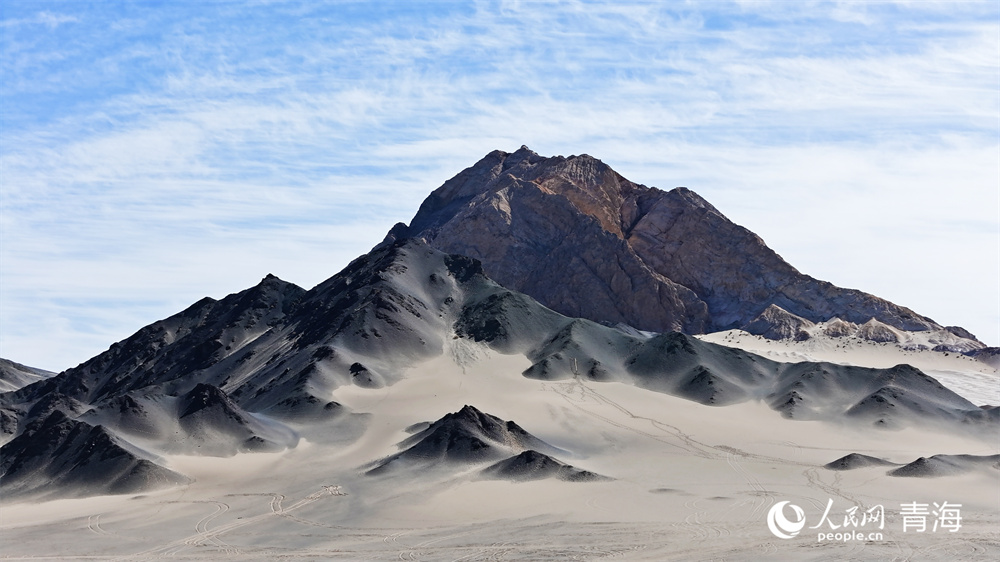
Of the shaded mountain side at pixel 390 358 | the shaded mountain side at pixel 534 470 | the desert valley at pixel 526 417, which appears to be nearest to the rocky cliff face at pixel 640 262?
the desert valley at pixel 526 417

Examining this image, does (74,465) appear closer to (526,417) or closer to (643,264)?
→ (526,417)

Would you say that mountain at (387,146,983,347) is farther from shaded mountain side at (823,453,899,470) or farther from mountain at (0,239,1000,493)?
shaded mountain side at (823,453,899,470)

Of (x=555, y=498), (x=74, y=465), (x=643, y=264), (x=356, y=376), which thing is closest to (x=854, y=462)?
(x=555, y=498)

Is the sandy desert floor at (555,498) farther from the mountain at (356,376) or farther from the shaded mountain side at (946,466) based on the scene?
the mountain at (356,376)

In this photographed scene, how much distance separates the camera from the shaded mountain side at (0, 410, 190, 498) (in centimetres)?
8225

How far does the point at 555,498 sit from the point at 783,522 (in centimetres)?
1435

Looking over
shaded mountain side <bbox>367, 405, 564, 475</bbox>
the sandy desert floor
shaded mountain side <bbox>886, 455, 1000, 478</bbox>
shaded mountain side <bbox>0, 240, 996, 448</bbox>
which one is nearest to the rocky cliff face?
shaded mountain side <bbox>0, 240, 996, 448</bbox>

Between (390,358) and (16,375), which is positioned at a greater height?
(16,375)

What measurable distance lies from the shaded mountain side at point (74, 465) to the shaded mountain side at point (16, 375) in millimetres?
75178

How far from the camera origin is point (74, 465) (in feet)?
281

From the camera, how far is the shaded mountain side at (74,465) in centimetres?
8225

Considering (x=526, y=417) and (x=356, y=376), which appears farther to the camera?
(x=356, y=376)

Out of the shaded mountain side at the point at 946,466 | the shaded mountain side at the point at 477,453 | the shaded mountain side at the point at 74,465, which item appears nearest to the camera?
the shaded mountain side at the point at 477,453

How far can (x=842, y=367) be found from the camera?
12444 centimetres
